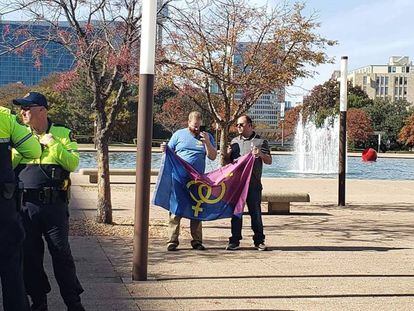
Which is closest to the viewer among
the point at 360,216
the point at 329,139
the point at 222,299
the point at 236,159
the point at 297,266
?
the point at 222,299

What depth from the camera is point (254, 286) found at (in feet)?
22.6

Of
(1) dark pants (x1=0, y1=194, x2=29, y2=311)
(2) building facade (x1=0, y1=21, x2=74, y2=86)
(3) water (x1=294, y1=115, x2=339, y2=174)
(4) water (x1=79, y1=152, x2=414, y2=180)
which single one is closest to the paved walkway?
(1) dark pants (x1=0, y1=194, x2=29, y2=311)

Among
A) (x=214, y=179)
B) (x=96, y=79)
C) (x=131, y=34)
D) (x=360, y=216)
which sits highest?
(x=131, y=34)

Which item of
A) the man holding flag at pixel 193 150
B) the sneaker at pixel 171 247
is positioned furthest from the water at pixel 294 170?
the sneaker at pixel 171 247

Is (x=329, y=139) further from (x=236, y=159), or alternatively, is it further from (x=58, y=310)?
(x=58, y=310)

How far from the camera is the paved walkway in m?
6.24

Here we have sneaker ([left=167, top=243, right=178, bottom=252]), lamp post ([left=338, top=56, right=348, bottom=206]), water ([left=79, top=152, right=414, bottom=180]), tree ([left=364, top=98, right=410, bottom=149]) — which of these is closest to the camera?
sneaker ([left=167, top=243, right=178, bottom=252])

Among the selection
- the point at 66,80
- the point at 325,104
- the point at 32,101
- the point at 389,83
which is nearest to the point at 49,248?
the point at 32,101

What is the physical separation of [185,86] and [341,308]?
930 centimetres

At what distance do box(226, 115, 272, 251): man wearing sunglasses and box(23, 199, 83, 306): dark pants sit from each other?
4.12 meters

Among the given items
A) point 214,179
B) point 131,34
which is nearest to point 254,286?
point 214,179

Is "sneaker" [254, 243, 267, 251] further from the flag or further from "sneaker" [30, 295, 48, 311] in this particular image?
"sneaker" [30, 295, 48, 311]

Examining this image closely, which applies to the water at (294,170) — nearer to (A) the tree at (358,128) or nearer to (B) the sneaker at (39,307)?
(B) the sneaker at (39,307)

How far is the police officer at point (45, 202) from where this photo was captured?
17.6 ft
